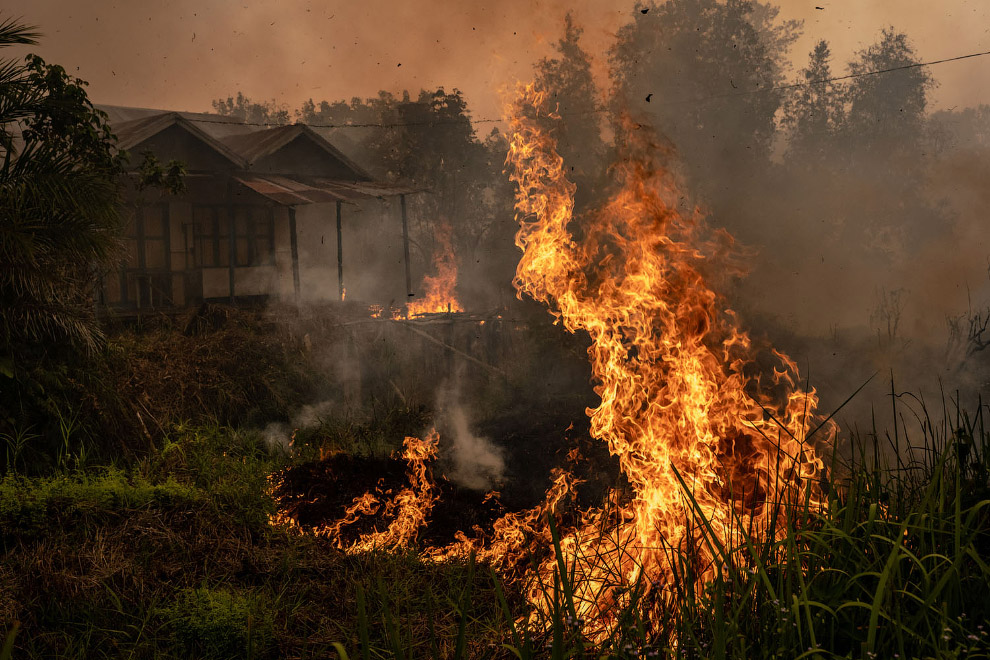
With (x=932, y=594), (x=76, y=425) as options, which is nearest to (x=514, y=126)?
(x=76, y=425)

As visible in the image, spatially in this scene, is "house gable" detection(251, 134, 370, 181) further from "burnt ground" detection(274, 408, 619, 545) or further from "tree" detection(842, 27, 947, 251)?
"tree" detection(842, 27, 947, 251)

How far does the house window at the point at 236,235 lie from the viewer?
1842cm

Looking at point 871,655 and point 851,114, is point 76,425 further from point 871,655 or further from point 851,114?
point 851,114

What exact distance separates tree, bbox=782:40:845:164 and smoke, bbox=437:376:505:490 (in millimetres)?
27998

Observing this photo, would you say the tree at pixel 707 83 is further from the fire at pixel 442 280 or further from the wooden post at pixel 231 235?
the wooden post at pixel 231 235

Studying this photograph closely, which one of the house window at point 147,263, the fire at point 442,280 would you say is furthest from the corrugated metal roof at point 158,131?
the fire at point 442,280

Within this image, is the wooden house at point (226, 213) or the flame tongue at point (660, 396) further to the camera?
the wooden house at point (226, 213)

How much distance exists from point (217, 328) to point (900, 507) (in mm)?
12447

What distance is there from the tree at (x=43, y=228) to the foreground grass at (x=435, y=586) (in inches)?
63.5

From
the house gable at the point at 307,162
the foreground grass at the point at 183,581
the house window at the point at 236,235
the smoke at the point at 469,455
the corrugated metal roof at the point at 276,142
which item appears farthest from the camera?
the house gable at the point at 307,162

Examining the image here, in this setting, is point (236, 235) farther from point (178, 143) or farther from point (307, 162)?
point (307, 162)

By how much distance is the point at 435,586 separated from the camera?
218 inches

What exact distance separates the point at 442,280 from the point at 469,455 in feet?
66.1

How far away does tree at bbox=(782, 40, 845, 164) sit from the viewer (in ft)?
112
